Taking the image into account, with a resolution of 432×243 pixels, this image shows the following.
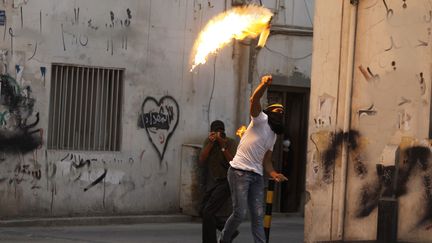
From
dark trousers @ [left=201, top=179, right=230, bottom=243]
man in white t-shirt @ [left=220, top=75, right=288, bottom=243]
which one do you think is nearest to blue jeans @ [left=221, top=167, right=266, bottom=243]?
man in white t-shirt @ [left=220, top=75, right=288, bottom=243]

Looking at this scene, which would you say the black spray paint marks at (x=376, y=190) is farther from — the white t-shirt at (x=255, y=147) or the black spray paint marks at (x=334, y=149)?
the white t-shirt at (x=255, y=147)

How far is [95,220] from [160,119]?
219 centimetres

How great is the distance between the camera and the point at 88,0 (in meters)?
14.3

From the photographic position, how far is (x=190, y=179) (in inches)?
600

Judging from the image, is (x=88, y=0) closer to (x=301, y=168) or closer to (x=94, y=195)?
(x=94, y=195)

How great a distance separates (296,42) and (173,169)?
3463 mm

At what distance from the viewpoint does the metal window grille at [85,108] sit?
1431cm

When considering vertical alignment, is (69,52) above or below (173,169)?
above

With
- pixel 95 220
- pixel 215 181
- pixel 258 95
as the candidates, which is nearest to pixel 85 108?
pixel 95 220

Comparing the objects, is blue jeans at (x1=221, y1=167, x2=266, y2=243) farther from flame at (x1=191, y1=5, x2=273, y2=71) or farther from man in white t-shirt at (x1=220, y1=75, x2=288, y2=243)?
flame at (x1=191, y1=5, x2=273, y2=71)

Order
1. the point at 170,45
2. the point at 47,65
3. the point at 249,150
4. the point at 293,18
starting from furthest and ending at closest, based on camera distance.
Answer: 1. the point at 293,18
2. the point at 170,45
3. the point at 47,65
4. the point at 249,150

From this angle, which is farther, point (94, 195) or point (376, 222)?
point (94, 195)

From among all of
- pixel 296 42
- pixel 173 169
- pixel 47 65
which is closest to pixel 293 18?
pixel 296 42

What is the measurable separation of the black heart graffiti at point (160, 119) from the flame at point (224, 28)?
83 cm
